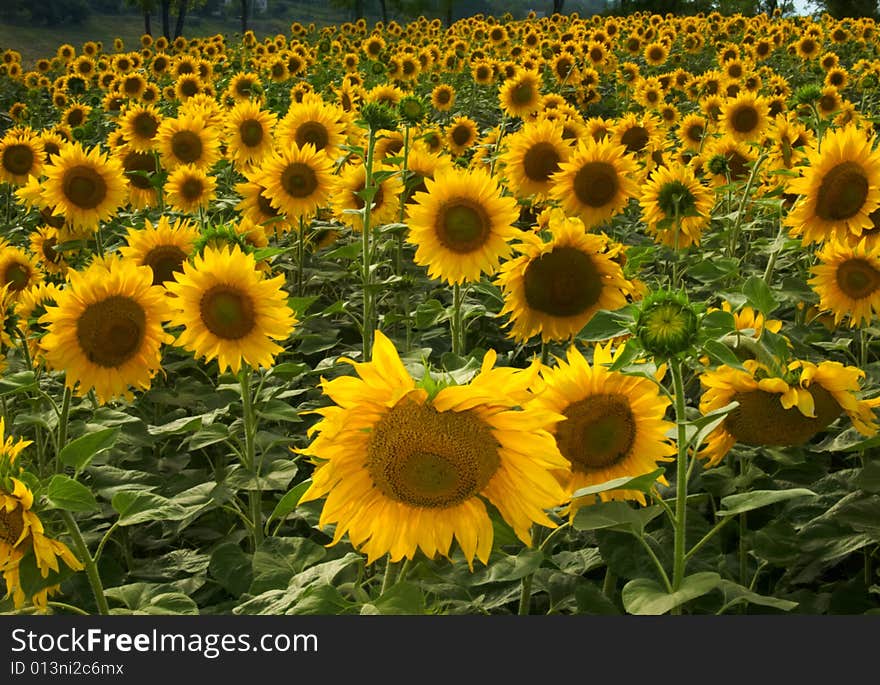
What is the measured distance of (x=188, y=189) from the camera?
17.3 feet

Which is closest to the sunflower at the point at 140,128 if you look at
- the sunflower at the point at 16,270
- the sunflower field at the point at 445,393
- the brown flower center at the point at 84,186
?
the sunflower field at the point at 445,393

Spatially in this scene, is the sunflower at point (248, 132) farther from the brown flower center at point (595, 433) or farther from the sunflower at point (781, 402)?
the brown flower center at point (595, 433)

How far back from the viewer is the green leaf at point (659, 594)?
1612 millimetres

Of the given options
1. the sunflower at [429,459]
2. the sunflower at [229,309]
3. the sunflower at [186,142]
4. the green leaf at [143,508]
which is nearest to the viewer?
the sunflower at [429,459]

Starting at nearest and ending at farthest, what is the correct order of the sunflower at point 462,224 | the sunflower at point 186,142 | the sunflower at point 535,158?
the sunflower at point 462,224 → the sunflower at point 535,158 → the sunflower at point 186,142

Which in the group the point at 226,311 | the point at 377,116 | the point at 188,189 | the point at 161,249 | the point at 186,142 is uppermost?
the point at 186,142

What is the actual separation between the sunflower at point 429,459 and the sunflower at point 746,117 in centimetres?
537

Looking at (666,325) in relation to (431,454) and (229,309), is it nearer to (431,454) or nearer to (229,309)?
(431,454)

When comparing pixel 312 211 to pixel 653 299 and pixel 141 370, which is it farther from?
pixel 653 299

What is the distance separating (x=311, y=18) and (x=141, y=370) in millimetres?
84093

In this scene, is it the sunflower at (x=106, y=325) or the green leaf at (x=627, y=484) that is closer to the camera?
A: the green leaf at (x=627, y=484)

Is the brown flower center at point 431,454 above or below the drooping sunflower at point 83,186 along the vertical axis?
below

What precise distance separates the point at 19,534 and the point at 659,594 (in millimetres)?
1275

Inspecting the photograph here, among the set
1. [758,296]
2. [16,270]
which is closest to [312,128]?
[16,270]
